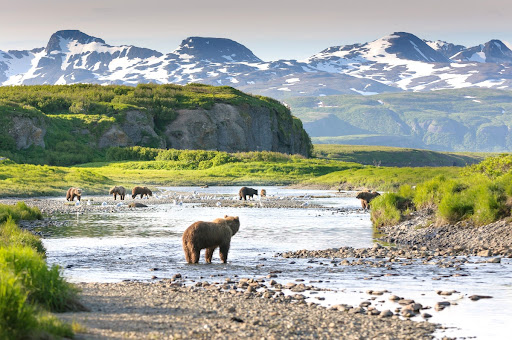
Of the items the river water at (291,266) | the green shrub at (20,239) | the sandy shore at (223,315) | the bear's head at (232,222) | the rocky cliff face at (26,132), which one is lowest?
the river water at (291,266)

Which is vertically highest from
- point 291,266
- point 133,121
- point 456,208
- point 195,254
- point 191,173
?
point 133,121

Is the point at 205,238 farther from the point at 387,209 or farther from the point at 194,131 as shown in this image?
the point at 194,131

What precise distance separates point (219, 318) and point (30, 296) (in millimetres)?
3239

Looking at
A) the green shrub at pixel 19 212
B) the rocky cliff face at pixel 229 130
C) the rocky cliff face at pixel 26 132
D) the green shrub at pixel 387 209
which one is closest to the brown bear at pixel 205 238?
the green shrub at pixel 387 209

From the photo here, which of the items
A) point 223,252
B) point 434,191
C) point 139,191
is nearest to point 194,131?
point 139,191

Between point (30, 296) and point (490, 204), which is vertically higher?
point (490, 204)

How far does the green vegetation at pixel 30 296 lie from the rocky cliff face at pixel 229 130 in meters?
102

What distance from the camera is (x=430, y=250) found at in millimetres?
23219

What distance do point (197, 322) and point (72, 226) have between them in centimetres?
2011

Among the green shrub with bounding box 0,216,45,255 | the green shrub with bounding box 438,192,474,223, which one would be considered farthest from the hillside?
the green shrub with bounding box 438,192,474,223

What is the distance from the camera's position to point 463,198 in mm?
26172

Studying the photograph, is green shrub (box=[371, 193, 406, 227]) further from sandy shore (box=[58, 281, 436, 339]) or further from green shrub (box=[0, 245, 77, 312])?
green shrub (box=[0, 245, 77, 312])

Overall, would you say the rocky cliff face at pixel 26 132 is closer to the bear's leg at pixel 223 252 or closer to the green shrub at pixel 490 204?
the green shrub at pixel 490 204

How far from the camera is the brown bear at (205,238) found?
19.5 m
